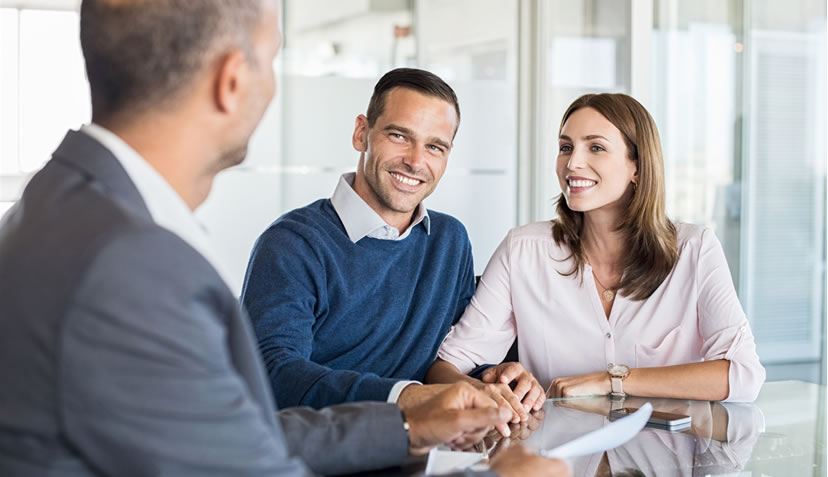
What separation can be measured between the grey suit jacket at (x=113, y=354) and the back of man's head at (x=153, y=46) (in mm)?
125

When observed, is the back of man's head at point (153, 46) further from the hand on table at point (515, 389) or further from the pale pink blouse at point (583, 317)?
the pale pink blouse at point (583, 317)

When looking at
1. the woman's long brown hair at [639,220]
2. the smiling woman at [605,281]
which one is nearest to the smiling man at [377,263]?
the smiling woman at [605,281]

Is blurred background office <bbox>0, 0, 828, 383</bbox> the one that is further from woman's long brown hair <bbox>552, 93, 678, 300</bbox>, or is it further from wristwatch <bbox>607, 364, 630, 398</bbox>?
wristwatch <bbox>607, 364, 630, 398</bbox>

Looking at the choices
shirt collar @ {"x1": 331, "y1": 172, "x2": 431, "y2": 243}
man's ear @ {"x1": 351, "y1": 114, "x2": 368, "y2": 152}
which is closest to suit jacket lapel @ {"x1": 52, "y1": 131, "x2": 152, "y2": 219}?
shirt collar @ {"x1": 331, "y1": 172, "x2": 431, "y2": 243}

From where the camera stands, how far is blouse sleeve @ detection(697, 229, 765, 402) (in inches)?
83.0

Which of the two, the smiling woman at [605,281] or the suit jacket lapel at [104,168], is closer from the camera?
the suit jacket lapel at [104,168]

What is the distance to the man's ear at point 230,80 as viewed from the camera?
973 mm

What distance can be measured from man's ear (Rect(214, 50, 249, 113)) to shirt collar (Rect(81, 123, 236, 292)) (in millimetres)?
104

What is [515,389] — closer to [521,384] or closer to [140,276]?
[521,384]

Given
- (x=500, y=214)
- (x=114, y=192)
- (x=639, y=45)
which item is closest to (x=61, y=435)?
(x=114, y=192)

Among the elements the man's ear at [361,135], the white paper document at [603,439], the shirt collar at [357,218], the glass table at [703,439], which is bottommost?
the glass table at [703,439]

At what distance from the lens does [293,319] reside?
2.05 metres

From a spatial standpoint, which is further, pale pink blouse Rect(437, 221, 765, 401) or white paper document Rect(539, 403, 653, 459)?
pale pink blouse Rect(437, 221, 765, 401)

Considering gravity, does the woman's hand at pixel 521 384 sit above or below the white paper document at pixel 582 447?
below
